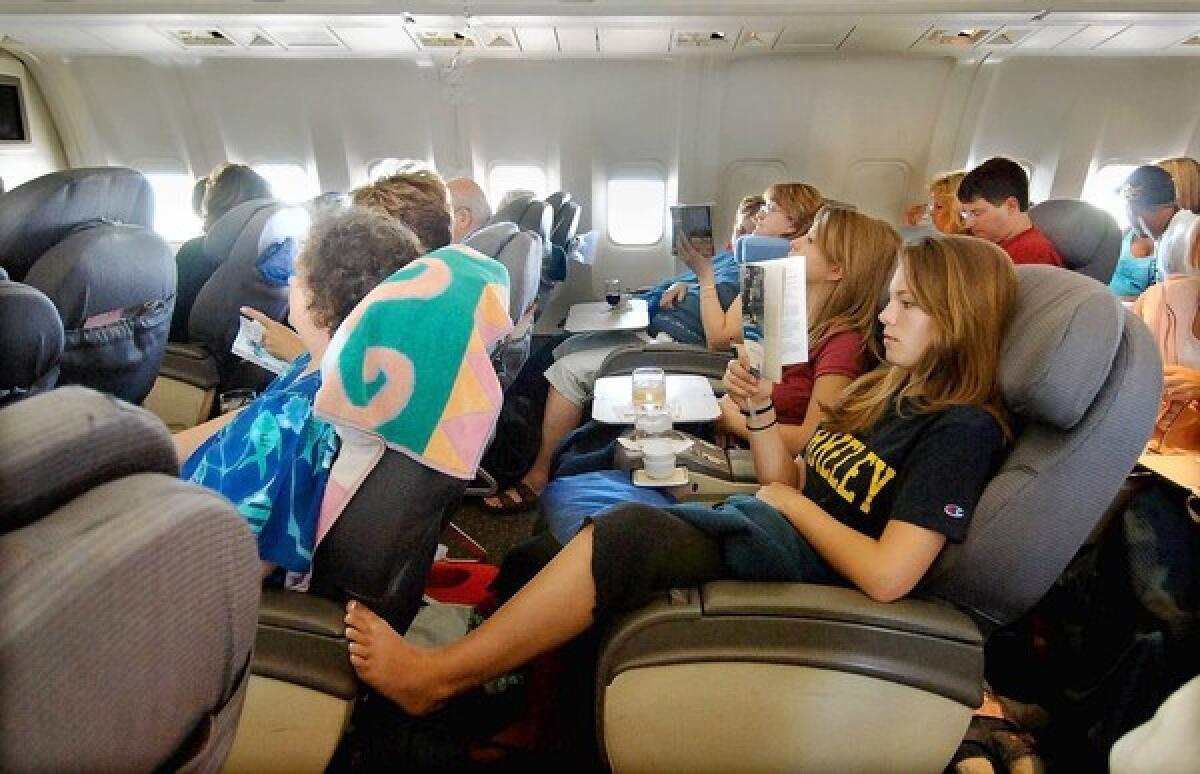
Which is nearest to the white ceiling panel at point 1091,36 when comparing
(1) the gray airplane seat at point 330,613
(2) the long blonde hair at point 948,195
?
(2) the long blonde hair at point 948,195

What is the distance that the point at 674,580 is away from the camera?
1324 millimetres

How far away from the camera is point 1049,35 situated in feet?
13.0

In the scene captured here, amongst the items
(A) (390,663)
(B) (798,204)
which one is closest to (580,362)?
(B) (798,204)

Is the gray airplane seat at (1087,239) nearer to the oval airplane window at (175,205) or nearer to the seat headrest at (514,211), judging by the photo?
the seat headrest at (514,211)

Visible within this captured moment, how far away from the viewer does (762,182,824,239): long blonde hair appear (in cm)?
317

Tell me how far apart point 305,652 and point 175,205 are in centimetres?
581

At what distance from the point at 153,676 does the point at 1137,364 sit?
5.06 feet

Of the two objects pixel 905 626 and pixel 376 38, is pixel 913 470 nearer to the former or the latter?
pixel 905 626

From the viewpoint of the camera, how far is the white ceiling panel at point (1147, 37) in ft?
12.4

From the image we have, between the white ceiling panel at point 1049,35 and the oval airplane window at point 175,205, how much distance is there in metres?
6.22

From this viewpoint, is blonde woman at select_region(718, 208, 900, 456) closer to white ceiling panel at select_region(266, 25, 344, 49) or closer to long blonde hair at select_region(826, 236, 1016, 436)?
long blonde hair at select_region(826, 236, 1016, 436)

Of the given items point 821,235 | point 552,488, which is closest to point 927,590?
point 552,488

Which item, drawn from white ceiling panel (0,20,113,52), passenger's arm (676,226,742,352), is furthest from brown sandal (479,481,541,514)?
white ceiling panel (0,20,113,52)

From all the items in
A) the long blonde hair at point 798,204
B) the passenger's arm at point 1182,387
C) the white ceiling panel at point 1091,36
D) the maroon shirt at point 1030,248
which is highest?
the white ceiling panel at point 1091,36
